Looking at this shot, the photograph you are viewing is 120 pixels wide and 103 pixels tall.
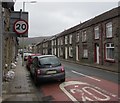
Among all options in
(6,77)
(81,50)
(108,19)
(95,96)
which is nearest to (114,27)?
(108,19)

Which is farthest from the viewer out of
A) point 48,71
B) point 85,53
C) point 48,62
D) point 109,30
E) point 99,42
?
point 85,53

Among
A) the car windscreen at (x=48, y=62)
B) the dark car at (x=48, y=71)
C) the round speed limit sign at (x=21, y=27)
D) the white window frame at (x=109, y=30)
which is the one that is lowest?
the dark car at (x=48, y=71)

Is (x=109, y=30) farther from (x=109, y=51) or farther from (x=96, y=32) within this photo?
(x=96, y=32)

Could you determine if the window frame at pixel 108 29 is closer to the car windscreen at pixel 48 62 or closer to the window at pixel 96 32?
the window at pixel 96 32

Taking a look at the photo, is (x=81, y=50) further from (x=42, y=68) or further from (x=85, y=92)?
(x=85, y=92)

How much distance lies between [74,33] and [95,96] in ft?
106

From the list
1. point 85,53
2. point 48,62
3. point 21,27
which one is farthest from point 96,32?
point 21,27

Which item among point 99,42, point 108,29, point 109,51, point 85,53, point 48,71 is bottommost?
point 48,71

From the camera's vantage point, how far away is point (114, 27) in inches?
955

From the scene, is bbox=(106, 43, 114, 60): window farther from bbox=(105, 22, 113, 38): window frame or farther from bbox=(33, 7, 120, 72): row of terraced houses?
bbox=(105, 22, 113, 38): window frame

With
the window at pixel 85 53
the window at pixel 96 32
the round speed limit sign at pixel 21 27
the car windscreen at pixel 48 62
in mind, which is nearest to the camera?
A: the round speed limit sign at pixel 21 27

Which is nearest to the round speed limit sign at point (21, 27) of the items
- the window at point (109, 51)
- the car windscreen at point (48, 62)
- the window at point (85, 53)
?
the car windscreen at point (48, 62)

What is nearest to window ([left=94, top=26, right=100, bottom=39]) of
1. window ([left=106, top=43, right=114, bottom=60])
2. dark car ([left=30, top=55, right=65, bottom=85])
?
window ([left=106, top=43, right=114, bottom=60])

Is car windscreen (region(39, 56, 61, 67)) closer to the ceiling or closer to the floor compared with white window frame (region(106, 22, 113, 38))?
closer to the floor
